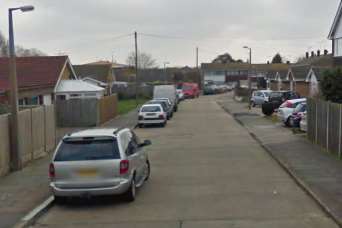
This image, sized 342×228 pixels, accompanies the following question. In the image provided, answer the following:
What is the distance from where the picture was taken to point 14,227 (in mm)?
11039

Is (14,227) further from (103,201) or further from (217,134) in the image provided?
(217,134)

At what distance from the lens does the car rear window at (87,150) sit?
→ 12.9m

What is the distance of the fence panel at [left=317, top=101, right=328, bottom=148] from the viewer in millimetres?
22248

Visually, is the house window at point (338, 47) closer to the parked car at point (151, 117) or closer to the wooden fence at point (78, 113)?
the parked car at point (151, 117)

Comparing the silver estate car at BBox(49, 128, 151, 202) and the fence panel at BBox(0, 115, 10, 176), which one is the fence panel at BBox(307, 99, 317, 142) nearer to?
the fence panel at BBox(0, 115, 10, 176)

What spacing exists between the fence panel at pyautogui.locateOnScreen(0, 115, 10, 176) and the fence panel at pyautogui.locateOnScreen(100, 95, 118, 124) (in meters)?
22.5

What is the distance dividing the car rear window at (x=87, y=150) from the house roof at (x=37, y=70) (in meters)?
25.3

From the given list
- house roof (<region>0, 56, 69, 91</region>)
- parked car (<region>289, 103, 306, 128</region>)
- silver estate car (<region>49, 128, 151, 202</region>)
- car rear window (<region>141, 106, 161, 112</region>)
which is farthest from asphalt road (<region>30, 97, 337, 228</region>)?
house roof (<region>0, 56, 69, 91</region>)

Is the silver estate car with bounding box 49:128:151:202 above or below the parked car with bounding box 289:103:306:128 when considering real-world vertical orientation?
above

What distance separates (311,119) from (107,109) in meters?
21.4

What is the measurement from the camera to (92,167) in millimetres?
12695

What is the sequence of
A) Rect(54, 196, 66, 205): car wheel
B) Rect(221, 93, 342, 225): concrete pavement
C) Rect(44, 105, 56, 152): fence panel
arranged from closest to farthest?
Rect(221, 93, 342, 225): concrete pavement
Rect(54, 196, 66, 205): car wheel
Rect(44, 105, 56, 152): fence panel

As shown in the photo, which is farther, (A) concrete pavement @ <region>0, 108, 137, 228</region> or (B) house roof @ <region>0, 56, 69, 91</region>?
(B) house roof @ <region>0, 56, 69, 91</region>

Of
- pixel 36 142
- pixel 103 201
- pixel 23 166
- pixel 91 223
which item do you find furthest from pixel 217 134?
pixel 91 223
